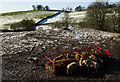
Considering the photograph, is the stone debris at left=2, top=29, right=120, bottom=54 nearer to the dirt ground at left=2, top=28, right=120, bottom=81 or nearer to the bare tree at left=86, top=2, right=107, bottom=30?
the dirt ground at left=2, top=28, right=120, bottom=81

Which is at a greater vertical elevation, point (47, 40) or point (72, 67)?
point (47, 40)

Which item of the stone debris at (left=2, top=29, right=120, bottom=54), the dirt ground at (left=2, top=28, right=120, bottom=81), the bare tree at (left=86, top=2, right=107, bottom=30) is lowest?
the dirt ground at (left=2, top=28, right=120, bottom=81)

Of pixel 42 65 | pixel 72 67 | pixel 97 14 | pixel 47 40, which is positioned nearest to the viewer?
pixel 72 67

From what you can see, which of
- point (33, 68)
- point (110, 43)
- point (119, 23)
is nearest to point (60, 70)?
point (33, 68)

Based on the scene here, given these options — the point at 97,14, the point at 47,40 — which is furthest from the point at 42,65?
the point at 97,14

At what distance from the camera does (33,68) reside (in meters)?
12.5

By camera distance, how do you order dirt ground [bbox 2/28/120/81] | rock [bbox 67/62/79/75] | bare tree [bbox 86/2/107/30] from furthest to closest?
1. bare tree [bbox 86/2/107/30]
2. rock [bbox 67/62/79/75]
3. dirt ground [bbox 2/28/120/81]

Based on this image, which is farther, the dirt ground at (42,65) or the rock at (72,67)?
the rock at (72,67)

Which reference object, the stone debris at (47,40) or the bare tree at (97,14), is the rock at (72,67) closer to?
the stone debris at (47,40)

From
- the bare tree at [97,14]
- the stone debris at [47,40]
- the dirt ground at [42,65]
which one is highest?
the bare tree at [97,14]

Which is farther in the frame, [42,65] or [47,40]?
[47,40]

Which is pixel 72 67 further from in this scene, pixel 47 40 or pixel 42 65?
pixel 47 40

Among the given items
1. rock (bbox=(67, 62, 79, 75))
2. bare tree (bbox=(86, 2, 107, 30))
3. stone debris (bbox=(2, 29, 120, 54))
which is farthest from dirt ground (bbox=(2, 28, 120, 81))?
bare tree (bbox=(86, 2, 107, 30))

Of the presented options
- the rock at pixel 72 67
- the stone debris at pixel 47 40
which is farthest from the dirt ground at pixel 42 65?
the rock at pixel 72 67
